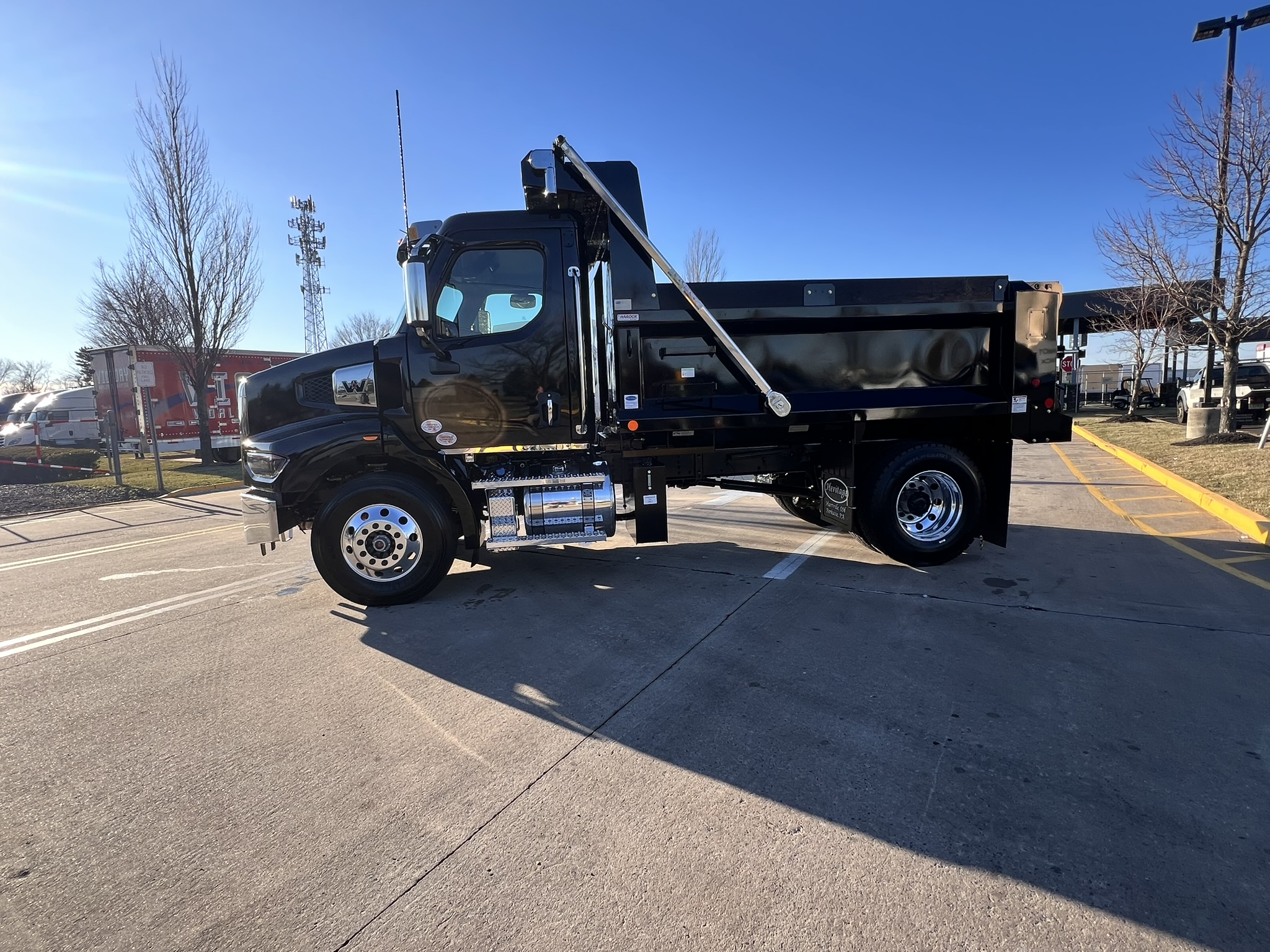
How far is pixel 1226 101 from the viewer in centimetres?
1241

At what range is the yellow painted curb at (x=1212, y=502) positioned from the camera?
6.79 meters

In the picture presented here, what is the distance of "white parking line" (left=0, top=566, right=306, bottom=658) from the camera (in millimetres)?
4789

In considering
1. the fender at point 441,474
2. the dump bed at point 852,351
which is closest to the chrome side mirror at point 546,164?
the dump bed at point 852,351

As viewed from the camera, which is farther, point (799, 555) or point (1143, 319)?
point (1143, 319)

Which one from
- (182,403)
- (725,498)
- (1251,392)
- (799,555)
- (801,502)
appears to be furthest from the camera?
(1251,392)

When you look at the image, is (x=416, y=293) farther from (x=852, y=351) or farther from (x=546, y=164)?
(x=852, y=351)

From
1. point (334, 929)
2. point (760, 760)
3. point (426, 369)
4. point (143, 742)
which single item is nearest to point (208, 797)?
point (143, 742)

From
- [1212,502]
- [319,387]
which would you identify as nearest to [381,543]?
[319,387]

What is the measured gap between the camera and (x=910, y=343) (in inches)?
239

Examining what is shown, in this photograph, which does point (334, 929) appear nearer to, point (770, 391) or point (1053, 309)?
point (770, 391)

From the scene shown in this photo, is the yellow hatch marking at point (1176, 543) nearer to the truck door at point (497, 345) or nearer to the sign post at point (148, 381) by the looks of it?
the truck door at point (497, 345)

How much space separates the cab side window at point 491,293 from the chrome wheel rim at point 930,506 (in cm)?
378

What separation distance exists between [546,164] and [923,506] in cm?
454

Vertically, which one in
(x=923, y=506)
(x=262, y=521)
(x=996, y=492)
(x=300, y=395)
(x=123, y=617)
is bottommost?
(x=123, y=617)
